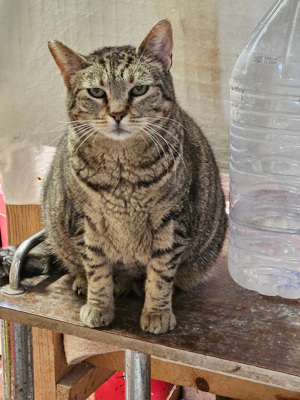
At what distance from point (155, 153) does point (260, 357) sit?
448 millimetres

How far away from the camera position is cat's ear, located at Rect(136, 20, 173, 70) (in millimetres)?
1037

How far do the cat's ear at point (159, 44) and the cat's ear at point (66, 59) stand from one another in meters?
0.12

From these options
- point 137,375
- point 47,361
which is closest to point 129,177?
point 137,375

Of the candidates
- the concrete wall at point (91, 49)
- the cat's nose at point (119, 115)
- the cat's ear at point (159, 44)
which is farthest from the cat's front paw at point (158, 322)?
the concrete wall at point (91, 49)

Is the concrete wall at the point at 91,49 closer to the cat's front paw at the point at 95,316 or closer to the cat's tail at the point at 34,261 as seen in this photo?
the cat's tail at the point at 34,261

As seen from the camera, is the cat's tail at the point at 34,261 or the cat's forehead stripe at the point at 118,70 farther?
the cat's tail at the point at 34,261

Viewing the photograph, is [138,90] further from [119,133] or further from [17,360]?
[17,360]

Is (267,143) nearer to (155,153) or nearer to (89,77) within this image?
(155,153)

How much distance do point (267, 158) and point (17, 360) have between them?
A: 84 cm

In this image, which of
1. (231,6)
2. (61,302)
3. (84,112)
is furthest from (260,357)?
(231,6)

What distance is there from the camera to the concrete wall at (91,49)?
4.86 feet

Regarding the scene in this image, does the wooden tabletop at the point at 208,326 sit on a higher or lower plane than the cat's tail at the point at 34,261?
lower

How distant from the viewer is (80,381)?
155 cm

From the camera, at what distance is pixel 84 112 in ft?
3.48
